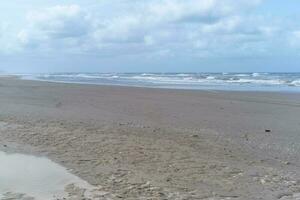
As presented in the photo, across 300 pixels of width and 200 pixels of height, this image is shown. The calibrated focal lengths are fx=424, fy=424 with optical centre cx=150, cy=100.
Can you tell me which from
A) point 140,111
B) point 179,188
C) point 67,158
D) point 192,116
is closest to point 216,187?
point 179,188

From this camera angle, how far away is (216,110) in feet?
53.2

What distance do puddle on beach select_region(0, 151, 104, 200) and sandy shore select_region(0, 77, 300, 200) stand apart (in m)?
0.23

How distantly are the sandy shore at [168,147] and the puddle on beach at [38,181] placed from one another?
23 centimetres

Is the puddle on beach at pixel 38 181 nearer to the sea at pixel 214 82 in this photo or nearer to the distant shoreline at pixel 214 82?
the distant shoreline at pixel 214 82

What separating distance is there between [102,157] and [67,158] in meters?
0.64

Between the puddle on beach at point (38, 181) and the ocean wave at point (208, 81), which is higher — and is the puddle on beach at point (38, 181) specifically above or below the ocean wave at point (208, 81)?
below

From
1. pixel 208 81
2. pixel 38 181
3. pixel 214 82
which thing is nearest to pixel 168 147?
pixel 38 181

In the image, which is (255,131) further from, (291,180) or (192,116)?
(291,180)

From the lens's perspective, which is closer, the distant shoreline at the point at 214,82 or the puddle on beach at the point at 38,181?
the puddle on beach at the point at 38,181

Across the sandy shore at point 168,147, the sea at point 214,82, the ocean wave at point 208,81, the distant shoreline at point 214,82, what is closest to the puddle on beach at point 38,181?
the sandy shore at point 168,147

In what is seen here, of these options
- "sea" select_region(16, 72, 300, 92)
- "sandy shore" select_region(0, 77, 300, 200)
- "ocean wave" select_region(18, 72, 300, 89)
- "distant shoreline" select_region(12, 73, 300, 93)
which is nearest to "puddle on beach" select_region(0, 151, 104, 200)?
"sandy shore" select_region(0, 77, 300, 200)

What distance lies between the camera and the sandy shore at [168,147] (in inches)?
240

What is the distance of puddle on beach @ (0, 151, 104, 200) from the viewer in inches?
221

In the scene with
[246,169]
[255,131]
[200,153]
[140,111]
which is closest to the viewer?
[246,169]
